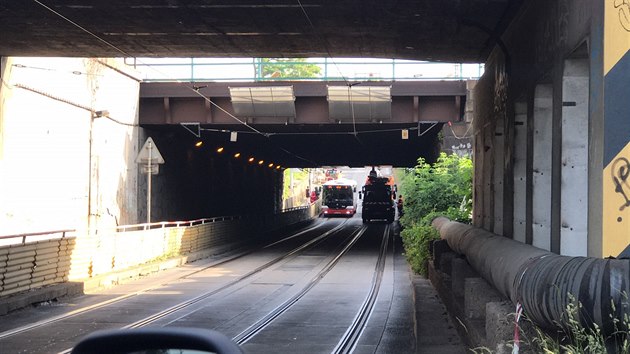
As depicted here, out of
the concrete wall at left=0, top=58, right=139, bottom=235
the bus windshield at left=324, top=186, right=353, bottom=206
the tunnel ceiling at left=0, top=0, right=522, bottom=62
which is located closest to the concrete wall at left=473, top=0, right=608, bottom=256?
the tunnel ceiling at left=0, top=0, right=522, bottom=62

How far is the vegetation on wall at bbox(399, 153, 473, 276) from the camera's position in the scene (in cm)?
1828

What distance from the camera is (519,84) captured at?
8.77 metres

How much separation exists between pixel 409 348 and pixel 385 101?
16917 mm

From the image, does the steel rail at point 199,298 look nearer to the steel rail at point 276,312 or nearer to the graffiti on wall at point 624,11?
the steel rail at point 276,312

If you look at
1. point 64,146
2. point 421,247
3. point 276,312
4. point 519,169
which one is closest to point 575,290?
point 519,169

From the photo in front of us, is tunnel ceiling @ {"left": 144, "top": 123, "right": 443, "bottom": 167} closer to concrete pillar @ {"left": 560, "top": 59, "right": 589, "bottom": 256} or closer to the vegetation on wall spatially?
the vegetation on wall

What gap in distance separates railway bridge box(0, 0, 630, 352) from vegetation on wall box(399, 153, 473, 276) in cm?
412

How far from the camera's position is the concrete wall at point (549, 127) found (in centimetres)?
539

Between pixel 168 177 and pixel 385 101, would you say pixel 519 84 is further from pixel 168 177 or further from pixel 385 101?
pixel 168 177

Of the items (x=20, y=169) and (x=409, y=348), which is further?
(x=20, y=169)

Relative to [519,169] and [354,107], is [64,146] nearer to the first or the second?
[354,107]

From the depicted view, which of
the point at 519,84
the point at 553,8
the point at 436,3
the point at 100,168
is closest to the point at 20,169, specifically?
the point at 100,168

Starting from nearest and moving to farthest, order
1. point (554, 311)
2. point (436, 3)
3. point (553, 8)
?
point (554, 311) → point (553, 8) → point (436, 3)

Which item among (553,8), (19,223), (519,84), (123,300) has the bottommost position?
(123,300)
